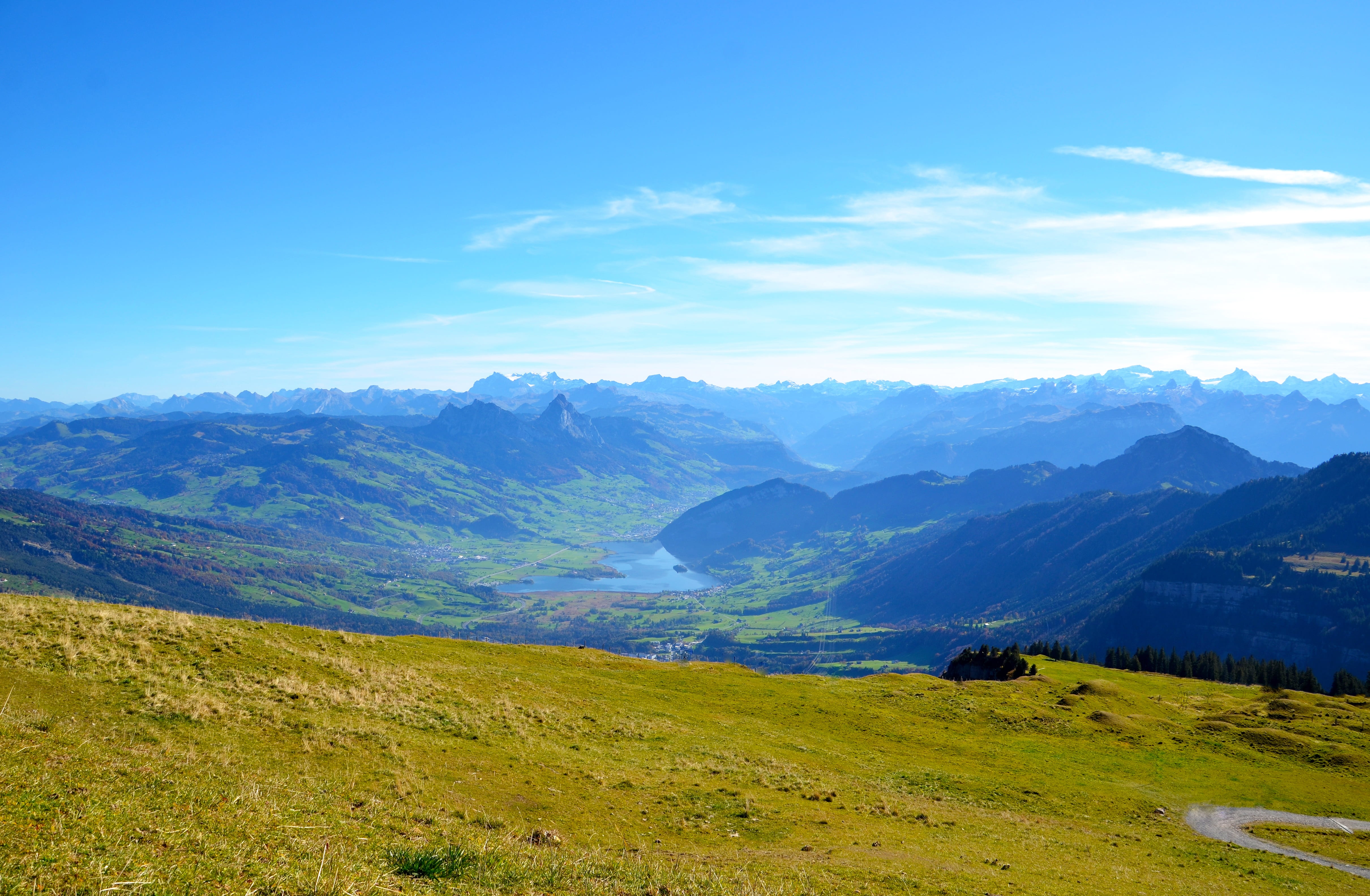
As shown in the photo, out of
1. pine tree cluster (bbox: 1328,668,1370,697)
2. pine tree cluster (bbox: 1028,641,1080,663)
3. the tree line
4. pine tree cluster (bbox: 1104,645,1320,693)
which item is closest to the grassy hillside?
the tree line

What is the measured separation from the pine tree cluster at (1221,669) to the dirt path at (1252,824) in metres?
71.5

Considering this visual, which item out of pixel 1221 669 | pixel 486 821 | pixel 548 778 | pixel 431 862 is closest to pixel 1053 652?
pixel 1221 669

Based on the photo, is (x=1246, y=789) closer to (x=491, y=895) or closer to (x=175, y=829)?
(x=491, y=895)

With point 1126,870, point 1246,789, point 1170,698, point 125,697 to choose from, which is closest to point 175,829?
point 125,697

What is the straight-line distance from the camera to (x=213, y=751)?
77.6 ft

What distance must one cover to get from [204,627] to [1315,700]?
10281cm

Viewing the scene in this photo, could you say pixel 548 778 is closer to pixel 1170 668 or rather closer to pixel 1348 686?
pixel 1170 668

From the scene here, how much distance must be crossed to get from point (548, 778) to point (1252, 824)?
41.7 m

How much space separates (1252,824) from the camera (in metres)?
39.4

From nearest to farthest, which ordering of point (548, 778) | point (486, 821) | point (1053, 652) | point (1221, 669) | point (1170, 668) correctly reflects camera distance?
point (486, 821)
point (548, 778)
point (1170, 668)
point (1221, 669)
point (1053, 652)

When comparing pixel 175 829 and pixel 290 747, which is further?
pixel 290 747

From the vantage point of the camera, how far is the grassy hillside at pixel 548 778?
1491 centimetres

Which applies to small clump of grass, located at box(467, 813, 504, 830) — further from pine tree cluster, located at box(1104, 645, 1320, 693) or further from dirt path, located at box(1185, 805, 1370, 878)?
pine tree cluster, located at box(1104, 645, 1320, 693)

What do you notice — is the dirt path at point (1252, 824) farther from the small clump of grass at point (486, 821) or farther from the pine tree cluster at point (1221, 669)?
the pine tree cluster at point (1221, 669)
